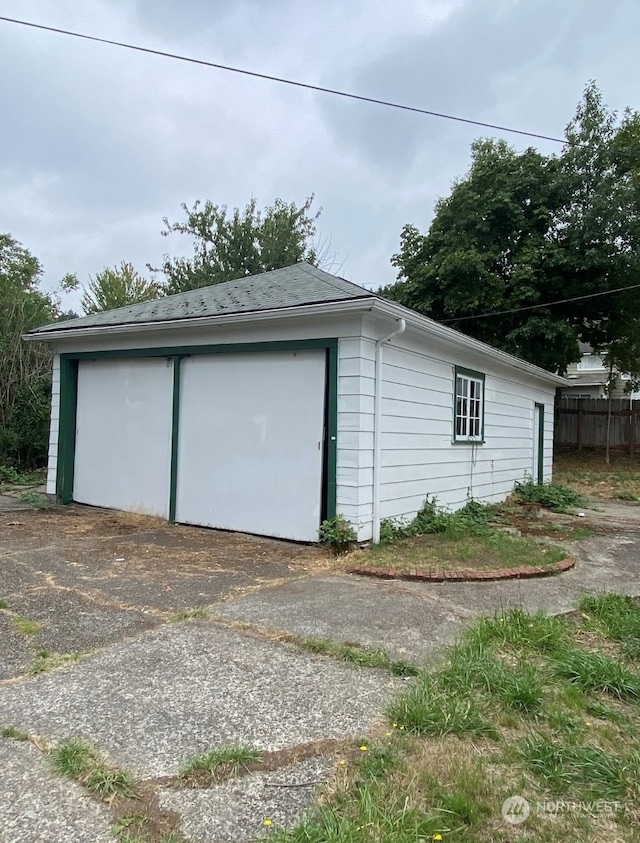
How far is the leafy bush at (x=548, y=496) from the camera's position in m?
9.68

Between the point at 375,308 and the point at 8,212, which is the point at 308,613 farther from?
the point at 8,212

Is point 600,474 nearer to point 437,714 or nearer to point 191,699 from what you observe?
point 437,714

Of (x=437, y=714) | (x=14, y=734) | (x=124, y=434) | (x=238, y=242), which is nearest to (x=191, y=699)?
(x=14, y=734)

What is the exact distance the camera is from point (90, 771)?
1.87 metres

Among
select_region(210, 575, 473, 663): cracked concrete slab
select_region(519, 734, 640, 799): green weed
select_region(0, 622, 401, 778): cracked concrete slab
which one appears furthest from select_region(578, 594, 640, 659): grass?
select_region(0, 622, 401, 778): cracked concrete slab

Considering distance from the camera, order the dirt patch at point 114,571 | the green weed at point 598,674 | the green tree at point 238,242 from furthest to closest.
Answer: the green tree at point 238,242, the dirt patch at point 114,571, the green weed at point 598,674

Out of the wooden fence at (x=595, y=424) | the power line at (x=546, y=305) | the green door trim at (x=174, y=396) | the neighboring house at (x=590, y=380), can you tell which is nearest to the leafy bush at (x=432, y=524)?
the green door trim at (x=174, y=396)

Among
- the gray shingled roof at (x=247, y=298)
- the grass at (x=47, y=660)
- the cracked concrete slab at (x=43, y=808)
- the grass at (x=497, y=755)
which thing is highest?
the gray shingled roof at (x=247, y=298)

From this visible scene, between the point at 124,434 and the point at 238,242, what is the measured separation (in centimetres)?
1852

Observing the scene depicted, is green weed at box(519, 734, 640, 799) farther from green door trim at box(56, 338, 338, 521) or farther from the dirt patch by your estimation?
green door trim at box(56, 338, 338, 521)

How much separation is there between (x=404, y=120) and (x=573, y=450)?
1413 centimetres

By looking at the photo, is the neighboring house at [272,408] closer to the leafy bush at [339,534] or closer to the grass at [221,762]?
the leafy bush at [339,534]

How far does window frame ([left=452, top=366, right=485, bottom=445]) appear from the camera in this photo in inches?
305

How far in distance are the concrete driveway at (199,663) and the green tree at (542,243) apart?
11429 millimetres
